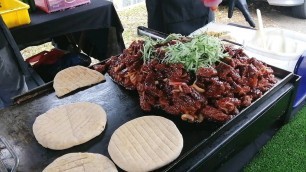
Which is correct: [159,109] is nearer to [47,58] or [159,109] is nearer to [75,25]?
[75,25]

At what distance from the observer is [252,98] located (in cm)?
205

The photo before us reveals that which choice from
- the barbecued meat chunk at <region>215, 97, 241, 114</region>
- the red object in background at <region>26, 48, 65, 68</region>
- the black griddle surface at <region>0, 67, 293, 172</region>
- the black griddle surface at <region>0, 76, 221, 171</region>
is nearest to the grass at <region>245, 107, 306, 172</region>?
the black griddle surface at <region>0, 67, 293, 172</region>

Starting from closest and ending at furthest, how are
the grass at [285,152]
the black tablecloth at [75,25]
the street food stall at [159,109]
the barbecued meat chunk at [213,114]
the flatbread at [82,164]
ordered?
the flatbread at [82,164], the street food stall at [159,109], the barbecued meat chunk at [213,114], the grass at [285,152], the black tablecloth at [75,25]

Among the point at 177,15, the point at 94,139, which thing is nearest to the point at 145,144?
the point at 94,139

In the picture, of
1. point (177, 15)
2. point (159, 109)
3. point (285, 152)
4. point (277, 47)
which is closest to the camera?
point (159, 109)

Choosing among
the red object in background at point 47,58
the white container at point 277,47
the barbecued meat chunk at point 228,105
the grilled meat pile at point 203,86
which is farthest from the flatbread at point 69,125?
the red object in background at point 47,58

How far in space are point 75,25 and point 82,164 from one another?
8.03 ft

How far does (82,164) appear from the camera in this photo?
1606 mm

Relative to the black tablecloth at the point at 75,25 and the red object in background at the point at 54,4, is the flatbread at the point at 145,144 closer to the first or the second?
the black tablecloth at the point at 75,25

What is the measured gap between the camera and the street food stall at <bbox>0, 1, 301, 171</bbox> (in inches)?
67.6

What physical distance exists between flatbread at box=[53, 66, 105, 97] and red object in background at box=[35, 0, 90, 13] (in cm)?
142

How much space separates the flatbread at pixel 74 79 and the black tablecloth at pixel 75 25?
1.13 meters

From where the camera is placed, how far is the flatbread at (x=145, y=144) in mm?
1602

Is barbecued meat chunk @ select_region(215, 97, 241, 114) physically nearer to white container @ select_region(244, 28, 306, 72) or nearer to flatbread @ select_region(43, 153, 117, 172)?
flatbread @ select_region(43, 153, 117, 172)
